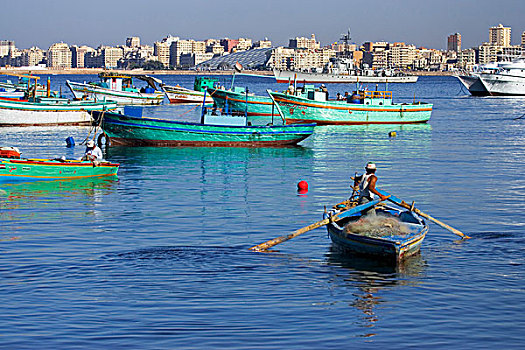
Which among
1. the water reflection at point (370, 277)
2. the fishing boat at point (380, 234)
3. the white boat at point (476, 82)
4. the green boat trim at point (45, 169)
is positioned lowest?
the water reflection at point (370, 277)

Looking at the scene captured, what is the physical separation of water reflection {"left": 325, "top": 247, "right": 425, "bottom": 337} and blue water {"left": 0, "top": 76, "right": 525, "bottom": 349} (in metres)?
0.04

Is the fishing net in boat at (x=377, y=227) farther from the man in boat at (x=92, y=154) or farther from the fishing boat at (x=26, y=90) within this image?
the fishing boat at (x=26, y=90)

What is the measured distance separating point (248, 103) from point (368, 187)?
5127 centimetres

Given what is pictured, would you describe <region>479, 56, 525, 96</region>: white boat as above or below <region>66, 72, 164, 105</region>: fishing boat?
above

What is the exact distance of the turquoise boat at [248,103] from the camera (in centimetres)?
6762

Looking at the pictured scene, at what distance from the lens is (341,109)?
209ft

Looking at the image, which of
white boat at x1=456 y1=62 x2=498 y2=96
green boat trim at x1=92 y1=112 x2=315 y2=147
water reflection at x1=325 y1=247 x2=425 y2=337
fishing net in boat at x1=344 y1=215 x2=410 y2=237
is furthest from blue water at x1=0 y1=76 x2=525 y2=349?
white boat at x1=456 y1=62 x2=498 y2=96

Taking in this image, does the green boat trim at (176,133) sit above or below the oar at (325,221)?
above

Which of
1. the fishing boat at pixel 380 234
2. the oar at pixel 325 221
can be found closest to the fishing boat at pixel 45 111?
the oar at pixel 325 221

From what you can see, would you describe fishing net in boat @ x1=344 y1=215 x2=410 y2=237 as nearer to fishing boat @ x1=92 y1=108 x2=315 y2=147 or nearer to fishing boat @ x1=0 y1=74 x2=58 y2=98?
fishing boat @ x1=92 y1=108 x2=315 y2=147

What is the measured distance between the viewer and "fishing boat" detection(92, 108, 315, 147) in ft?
150

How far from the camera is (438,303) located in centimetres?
1573

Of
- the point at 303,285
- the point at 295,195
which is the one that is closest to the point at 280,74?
the point at 295,195

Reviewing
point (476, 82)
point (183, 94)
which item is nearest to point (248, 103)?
point (183, 94)
